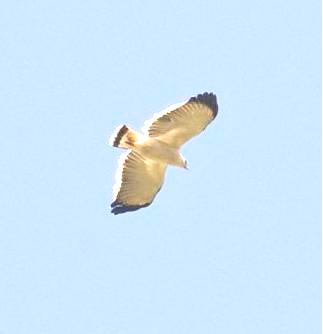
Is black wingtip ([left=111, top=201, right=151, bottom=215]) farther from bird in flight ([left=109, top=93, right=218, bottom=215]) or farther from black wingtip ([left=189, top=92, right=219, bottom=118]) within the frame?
black wingtip ([left=189, top=92, right=219, bottom=118])

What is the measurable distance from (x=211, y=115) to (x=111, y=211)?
7.17ft

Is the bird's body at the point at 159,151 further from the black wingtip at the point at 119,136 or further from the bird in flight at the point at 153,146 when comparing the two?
the black wingtip at the point at 119,136

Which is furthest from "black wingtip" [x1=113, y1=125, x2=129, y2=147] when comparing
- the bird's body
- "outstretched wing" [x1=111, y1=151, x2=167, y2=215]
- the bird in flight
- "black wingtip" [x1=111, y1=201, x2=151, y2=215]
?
"black wingtip" [x1=111, y1=201, x2=151, y2=215]

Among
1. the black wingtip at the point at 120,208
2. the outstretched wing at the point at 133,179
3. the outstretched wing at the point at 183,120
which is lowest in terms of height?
the black wingtip at the point at 120,208

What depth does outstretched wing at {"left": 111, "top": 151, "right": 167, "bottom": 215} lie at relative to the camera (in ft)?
74.3

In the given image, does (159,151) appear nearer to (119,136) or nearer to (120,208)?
(119,136)

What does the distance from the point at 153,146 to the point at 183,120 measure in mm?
602

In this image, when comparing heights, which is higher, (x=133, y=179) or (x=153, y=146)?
(x=153, y=146)

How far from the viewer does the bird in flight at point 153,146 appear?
2177 cm

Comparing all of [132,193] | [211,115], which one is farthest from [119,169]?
[211,115]

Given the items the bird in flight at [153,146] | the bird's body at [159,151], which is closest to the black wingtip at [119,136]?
the bird in flight at [153,146]

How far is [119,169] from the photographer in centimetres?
2273

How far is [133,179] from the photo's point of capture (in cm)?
2273

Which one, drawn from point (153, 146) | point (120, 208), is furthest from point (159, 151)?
point (120, 208)
